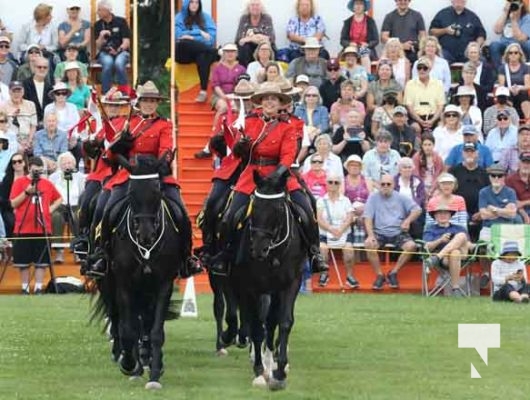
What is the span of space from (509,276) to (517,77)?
18.2 feet

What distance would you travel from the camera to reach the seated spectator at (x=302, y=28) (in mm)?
30362

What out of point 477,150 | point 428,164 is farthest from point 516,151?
point 428,164

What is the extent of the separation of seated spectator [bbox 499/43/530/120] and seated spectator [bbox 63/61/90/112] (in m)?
6.82

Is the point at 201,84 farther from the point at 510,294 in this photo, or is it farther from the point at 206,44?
the point at 510,294

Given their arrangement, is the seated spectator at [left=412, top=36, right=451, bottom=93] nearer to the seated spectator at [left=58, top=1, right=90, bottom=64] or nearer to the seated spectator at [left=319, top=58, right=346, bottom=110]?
the seated spectator at [left=319, top=58, right=346, bottom=110]

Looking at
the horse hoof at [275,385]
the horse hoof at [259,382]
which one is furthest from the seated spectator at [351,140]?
the horse hoof at [275,385]

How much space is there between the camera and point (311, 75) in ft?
95.7

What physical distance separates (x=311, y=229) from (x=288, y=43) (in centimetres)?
1346

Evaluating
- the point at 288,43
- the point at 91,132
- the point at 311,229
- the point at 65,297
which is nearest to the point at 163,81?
the point at 288,43

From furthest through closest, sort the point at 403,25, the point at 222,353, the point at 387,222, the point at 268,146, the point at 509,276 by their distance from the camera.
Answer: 1. the point at 403,25
2. the point at 387,222
3. the point at 509,276
4. the point at 222,353
5. the point at 268,146

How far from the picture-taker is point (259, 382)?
55.4 feet

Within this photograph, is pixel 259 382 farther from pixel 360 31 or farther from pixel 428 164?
pixel 360 31

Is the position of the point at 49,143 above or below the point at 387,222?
above

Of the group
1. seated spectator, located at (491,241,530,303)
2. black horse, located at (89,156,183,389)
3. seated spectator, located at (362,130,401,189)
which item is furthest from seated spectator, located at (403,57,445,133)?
black horse, located at (89,156,183,389)
